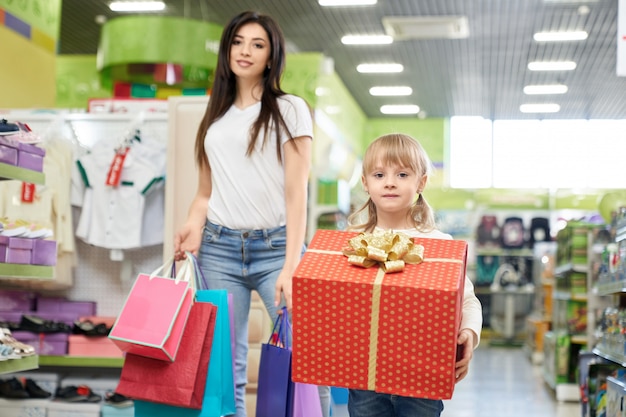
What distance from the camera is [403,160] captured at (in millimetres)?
2029

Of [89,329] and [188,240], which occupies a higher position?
[188,240]

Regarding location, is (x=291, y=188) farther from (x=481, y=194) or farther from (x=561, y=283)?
(x=481, y=194)

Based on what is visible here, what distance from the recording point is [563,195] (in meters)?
13.9

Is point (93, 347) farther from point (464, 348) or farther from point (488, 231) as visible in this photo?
point (488, 231)

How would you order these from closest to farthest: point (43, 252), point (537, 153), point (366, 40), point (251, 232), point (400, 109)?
point (251, 232)
point (43, 252)
point (366, 40)
point (400, 109)
point (537, 153)

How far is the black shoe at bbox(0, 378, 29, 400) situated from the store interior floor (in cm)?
267

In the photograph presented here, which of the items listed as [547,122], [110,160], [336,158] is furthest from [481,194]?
[110,160]

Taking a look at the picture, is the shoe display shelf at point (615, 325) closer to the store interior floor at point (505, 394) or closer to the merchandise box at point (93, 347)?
the store interior floor at point (505, 394)

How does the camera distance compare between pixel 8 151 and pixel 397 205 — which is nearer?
pixel 397 205

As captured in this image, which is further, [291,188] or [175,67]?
[175,67]

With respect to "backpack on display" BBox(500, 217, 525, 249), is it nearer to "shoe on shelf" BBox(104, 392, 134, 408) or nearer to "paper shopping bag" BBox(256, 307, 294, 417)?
"shoe on shelf" BBox(104, 392, 134, 408)

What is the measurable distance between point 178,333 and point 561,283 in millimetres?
5994

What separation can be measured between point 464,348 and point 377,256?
0.31 m

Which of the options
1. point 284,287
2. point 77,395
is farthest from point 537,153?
point 284,287
